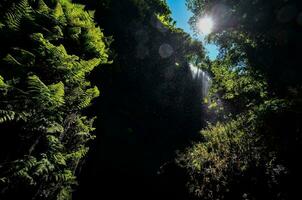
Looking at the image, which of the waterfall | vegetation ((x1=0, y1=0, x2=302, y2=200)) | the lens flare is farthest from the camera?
the waterfall

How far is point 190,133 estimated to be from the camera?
17656mm

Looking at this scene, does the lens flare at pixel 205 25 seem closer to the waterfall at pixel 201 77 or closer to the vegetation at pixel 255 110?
the vegetation at pixel 255 110

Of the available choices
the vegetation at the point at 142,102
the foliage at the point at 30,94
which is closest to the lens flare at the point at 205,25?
the vegetation at the point at 142,102

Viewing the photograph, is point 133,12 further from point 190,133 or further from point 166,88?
point 190,133

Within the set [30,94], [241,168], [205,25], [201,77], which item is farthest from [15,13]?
[201,77]

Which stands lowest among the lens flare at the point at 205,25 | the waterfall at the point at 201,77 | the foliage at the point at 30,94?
the foliage at the point at 30,94

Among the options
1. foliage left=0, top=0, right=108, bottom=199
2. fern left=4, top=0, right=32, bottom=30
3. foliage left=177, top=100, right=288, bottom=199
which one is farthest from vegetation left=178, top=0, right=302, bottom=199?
fern left=4, top=0, right=32, bottom=30

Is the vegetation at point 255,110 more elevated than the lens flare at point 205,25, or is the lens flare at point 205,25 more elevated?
the lens flare at point 205,25

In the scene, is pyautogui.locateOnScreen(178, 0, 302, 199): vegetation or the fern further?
pyautogui.locateOnScreen(178, 0, 302, 199): vegetation

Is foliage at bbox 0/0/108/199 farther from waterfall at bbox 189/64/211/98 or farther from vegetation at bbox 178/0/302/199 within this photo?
waterfall at bbox 189/64/211/98

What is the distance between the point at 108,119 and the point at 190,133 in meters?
7.16

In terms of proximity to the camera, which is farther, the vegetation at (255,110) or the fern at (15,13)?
the vegetation at (255,110)

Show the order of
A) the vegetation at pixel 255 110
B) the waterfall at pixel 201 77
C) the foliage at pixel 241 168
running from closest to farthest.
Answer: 1. the foliage at pixel 241 168
2. the vegetation at pixel 255 110
3. the waterfall at pixel 201 77

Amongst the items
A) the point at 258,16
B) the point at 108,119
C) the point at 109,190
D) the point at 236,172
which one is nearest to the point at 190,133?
the point at 108,119
